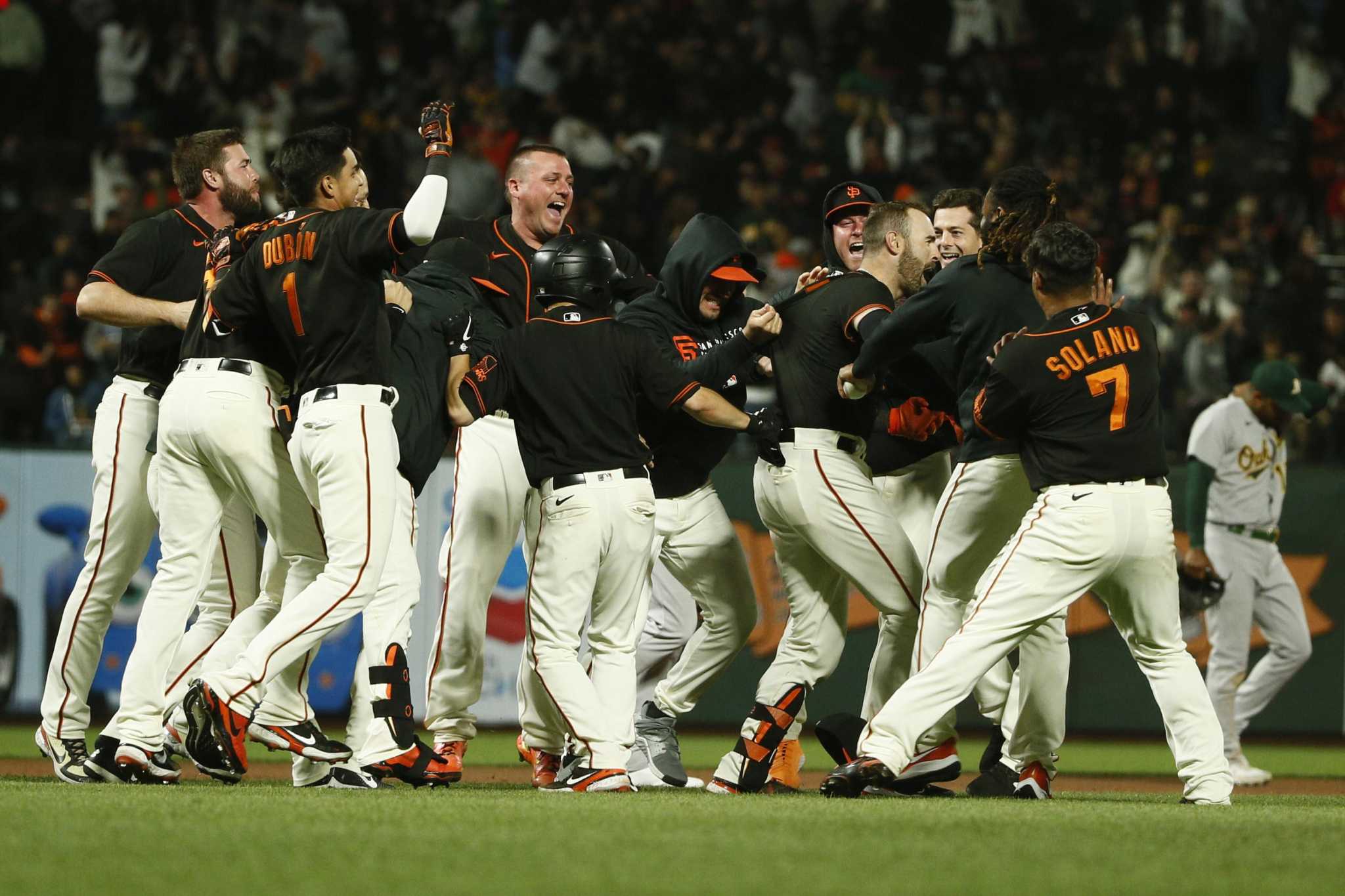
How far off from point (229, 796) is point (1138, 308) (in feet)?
33.5

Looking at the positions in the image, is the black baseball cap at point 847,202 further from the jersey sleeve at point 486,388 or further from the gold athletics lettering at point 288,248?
the gold athletics lettering at point 288,248

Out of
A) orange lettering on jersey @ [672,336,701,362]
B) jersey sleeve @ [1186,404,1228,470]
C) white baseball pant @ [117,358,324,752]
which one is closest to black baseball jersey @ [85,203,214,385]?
white baseball pant @ [117,358,324,752]

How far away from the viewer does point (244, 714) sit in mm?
5840

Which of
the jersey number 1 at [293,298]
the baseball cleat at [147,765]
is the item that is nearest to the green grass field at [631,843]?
the baseball cleat at [147,765]

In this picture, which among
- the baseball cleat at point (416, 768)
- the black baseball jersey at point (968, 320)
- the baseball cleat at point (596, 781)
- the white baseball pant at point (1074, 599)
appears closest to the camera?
the white baseball pant at point (1074, 599)

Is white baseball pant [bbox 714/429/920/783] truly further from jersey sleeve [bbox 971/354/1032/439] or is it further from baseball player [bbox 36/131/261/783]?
baseball player [bbox 36/131/261/783]

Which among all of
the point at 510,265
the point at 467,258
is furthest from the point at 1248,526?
the point at 467,258

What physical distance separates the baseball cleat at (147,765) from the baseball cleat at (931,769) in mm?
2844

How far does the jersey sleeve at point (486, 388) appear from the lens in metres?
6.38

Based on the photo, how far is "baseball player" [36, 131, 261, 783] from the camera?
6.81m

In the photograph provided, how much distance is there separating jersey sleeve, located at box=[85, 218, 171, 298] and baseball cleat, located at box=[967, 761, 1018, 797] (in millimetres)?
3926

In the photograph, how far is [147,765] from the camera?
6.35 m

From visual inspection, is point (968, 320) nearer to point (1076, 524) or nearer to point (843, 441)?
point (843, 441)

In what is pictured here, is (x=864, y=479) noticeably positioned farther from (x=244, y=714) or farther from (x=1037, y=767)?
(x=244, y=714)
